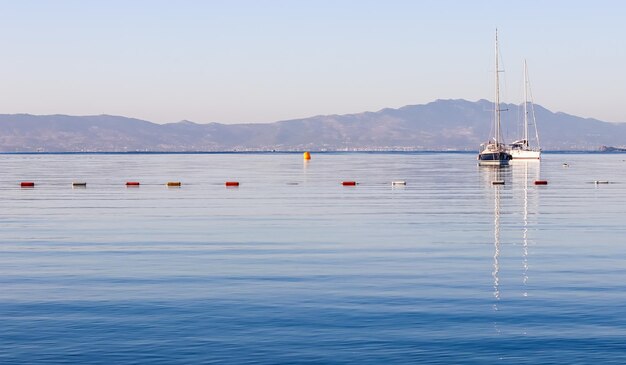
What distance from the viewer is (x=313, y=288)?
28.0 m

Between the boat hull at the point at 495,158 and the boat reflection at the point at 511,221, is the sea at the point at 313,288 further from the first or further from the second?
the boat hull at the point at 495,158

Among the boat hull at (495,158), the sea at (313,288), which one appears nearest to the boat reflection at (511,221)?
the sea at (313,288)

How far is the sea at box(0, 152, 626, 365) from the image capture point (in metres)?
A: 20.0

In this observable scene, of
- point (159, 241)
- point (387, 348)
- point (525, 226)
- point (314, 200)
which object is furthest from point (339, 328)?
point (314, 200)

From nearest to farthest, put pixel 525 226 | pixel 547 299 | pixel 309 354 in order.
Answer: pixel 309 354 < pixel 547 299 < pixel 525 226

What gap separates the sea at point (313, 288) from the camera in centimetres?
2002

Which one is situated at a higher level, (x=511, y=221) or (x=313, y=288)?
(x=313, y=288)

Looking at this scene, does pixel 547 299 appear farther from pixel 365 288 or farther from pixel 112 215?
pixel 112 215

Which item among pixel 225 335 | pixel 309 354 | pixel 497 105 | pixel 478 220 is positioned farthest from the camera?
pixel 497 105

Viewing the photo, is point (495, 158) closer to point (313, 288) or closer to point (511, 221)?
point (511, 221)

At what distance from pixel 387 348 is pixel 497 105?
181 meters

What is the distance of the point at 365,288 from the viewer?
91.7 ft

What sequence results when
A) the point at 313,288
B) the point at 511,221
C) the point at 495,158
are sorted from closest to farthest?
1. the point at 313,288
2. the point at 511,221
3. the point at 495,158

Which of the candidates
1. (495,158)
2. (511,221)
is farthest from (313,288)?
(495,158)
